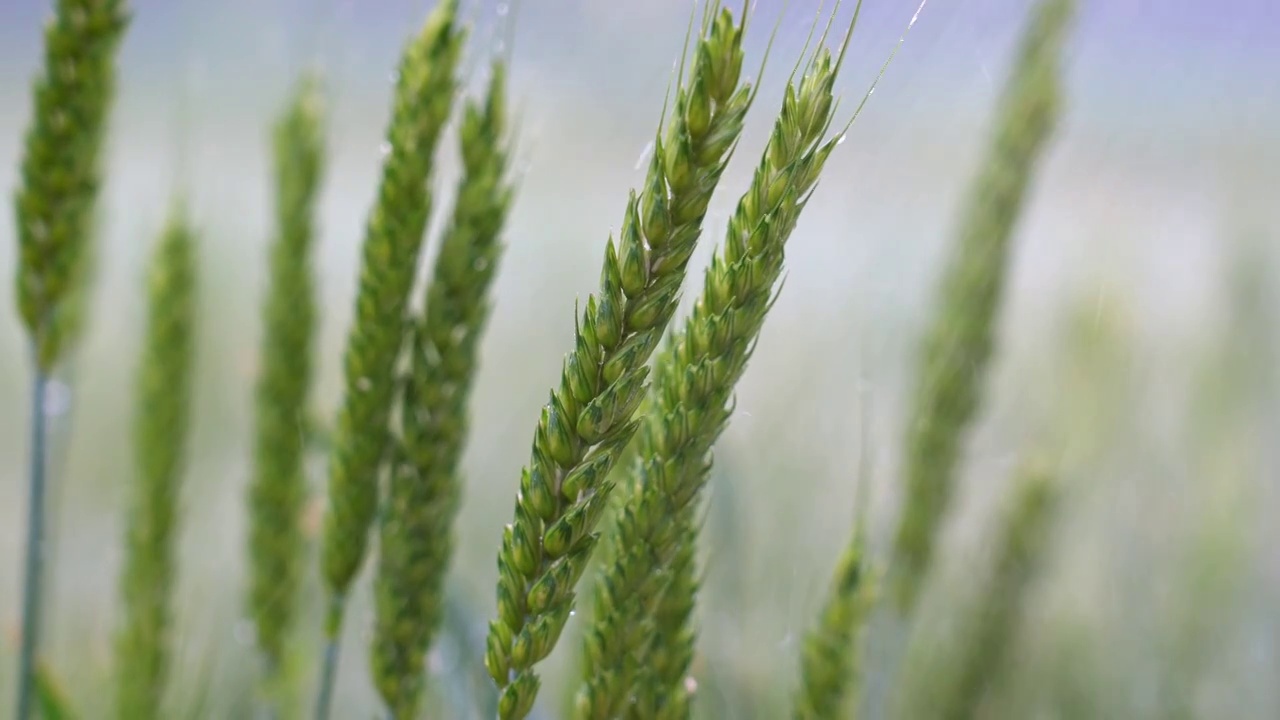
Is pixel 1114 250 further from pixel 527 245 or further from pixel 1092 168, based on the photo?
pixel 527 245

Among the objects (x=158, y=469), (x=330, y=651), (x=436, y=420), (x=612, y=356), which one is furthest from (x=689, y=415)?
(x=158, y=469)

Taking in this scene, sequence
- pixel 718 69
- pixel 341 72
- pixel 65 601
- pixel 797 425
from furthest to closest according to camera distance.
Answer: pixel 65 601
pixel 797 425
pixel 341 72
pixel 718 69

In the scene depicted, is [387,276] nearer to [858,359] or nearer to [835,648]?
[835,648]

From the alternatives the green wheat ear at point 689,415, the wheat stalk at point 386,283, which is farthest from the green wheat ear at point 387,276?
the green wheat ear at point 689,415

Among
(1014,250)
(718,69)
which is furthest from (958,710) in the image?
(718,69)

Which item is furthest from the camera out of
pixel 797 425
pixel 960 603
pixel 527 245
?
pixel 527 245

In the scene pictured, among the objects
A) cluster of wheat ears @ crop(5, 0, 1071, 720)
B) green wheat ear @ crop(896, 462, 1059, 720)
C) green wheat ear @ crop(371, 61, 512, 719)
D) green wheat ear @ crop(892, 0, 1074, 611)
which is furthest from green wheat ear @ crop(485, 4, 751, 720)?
green wheat ear @ crop(896, 462, 1059, 720)
